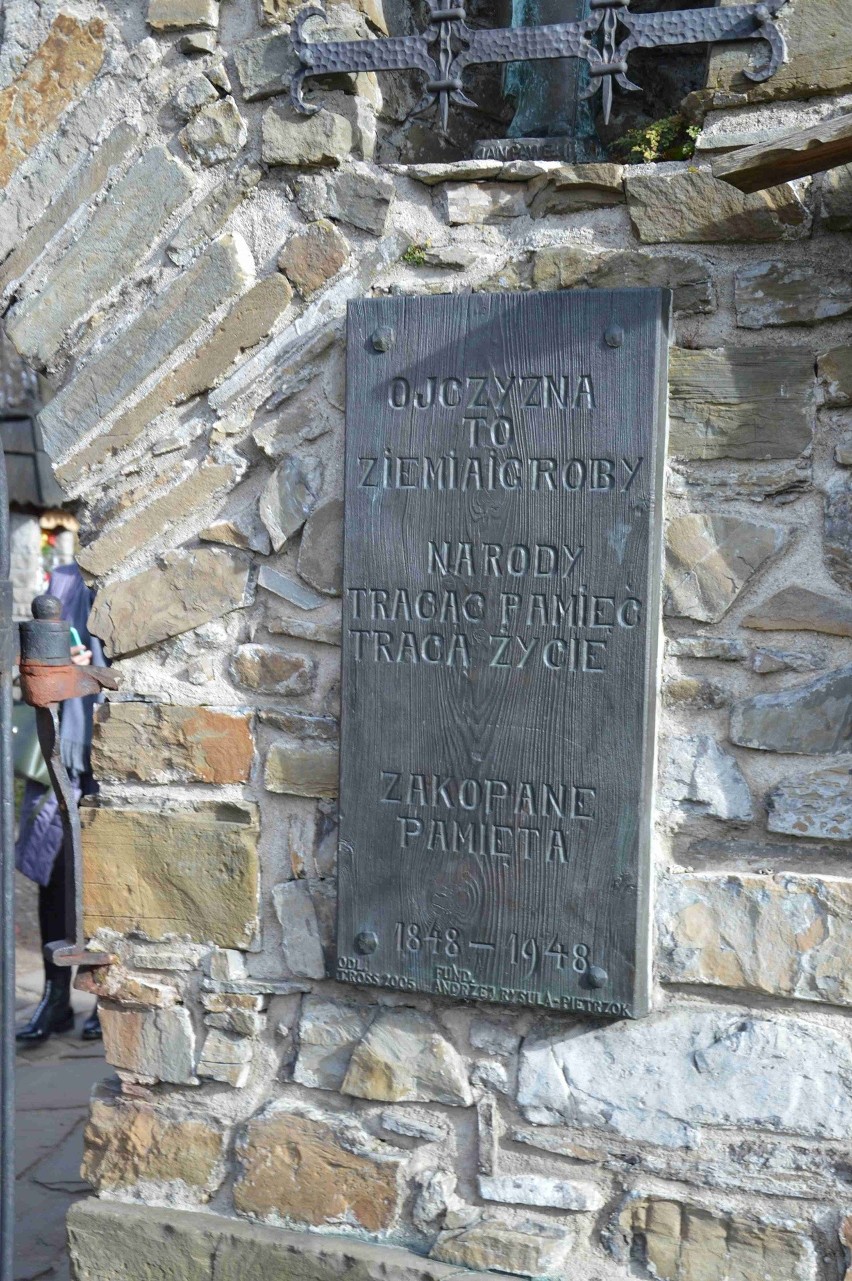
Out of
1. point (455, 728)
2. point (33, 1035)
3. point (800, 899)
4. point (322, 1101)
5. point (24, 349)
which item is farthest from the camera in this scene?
point (33, 1035)

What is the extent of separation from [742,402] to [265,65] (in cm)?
102

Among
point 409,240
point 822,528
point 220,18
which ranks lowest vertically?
point 822,528

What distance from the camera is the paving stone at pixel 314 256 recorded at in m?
2.16

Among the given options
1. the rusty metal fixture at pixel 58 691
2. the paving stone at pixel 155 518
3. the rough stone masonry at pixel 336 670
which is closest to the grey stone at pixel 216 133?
the rough stone masonry at pixel 336 670

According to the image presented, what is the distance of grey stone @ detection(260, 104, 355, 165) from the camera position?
7.07 feet

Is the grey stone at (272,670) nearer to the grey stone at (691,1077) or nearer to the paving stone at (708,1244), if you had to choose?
the grey stone at (691,1077)

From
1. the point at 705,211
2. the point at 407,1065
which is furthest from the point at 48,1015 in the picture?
the point at 705,211

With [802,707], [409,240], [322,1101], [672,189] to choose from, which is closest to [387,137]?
[409,240]

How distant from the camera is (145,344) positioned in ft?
7.43

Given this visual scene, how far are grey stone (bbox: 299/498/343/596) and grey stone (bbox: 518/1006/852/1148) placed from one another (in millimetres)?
846

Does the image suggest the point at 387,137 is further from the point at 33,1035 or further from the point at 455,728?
the point at 33,1035

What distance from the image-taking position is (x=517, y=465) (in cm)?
202

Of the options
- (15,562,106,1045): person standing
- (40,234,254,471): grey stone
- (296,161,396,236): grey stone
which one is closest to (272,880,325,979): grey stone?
(40,234,254,471): grey stone

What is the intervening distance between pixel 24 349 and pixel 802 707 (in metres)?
1.55
